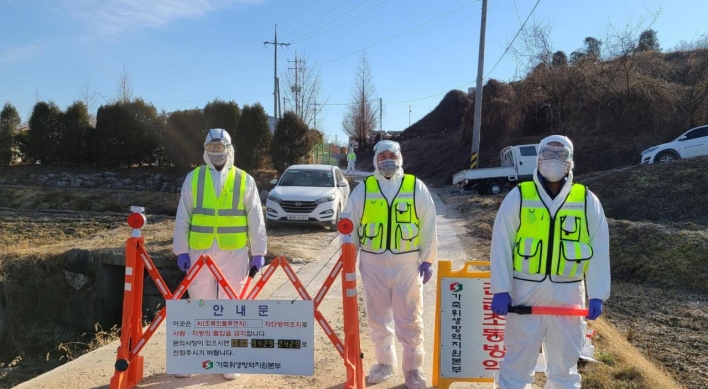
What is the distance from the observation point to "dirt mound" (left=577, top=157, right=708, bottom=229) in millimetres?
12859

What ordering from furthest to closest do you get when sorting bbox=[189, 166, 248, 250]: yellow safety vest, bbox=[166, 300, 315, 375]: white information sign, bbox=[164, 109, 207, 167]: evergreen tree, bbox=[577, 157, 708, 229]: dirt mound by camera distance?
bbox=[164, 109, 207, 167]: evergreen tree < bbox=[577, 157, 708, 229]: dirt mound < bbox=[189, 166, 248, 250]: yellow safety vest < bbox=[166, 300, 315, 375]: white information sign

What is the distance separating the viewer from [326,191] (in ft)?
44.1

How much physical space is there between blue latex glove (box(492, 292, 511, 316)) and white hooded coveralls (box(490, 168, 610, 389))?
0.04 m

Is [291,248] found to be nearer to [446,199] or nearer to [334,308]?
[334,308]

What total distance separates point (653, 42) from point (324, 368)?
139 ft

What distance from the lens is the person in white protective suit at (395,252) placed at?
4.31 meters

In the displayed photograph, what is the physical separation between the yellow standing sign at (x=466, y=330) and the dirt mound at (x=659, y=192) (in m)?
9.73

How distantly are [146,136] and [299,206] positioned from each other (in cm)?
1427

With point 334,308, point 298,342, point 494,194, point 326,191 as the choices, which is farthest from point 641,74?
point 298,342

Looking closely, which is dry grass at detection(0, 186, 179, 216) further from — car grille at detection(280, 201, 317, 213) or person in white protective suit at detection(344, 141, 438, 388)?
person in white protective suit at detection(344, 141, 438, 388)

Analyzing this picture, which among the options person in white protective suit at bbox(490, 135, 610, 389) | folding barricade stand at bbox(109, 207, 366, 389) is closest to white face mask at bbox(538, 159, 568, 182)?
person in white protective suit at bbox(490, 135, 610, 389)

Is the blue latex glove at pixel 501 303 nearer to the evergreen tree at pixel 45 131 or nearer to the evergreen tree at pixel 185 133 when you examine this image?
the evergreen tree at pixel 185 133

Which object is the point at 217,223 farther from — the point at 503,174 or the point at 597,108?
the point at 597,108

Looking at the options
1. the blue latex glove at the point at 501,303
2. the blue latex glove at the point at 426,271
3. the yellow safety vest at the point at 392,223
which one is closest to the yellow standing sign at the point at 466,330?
the blue latex glove at the point at 426,271
